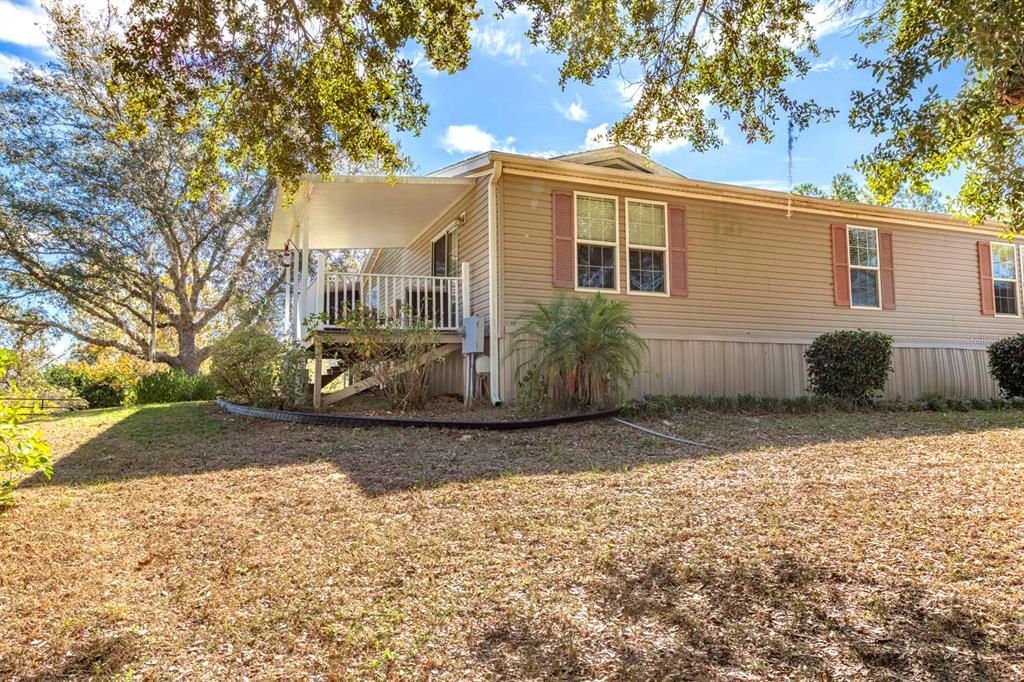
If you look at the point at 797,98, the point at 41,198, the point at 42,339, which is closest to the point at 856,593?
the point at 797,98

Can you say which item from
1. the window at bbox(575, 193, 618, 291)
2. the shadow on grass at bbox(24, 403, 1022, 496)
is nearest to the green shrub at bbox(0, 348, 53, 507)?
the shadow on grass at bbox(24, 403, 1022, 496)

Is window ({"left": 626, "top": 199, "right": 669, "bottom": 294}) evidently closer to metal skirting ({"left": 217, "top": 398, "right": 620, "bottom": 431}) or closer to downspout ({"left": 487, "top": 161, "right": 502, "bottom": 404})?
downspout ({"left": 487, "top": 161, "right": 502, "bottom": 404})

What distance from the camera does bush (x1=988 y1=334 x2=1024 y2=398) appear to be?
10.1 m

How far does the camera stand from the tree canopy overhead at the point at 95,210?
57.4 feet

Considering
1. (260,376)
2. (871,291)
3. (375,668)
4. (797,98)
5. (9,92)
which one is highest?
(9,92)

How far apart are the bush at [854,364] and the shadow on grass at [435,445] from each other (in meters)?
0.74

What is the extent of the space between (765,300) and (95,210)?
1743 centimetres

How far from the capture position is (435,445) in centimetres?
625

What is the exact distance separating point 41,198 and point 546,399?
54.6 ft

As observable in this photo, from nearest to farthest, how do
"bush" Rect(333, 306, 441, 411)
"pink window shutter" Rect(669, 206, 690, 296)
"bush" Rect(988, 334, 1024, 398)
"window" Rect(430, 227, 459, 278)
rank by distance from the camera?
"bush" Rect(333, 306, 441, 411) < "pink window shutter" Rect(669, 206, 690, 296) < "bush" Rect(988, 334, 1024, 398) < "window" Rect(430, 227, 459, 278)

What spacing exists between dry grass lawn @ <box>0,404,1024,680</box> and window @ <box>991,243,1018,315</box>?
8.86 m

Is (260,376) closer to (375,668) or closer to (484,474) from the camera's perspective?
(484,474)

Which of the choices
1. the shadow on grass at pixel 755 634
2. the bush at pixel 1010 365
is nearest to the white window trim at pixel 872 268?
the bush at pixel 1010 365

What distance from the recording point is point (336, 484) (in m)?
4.86
